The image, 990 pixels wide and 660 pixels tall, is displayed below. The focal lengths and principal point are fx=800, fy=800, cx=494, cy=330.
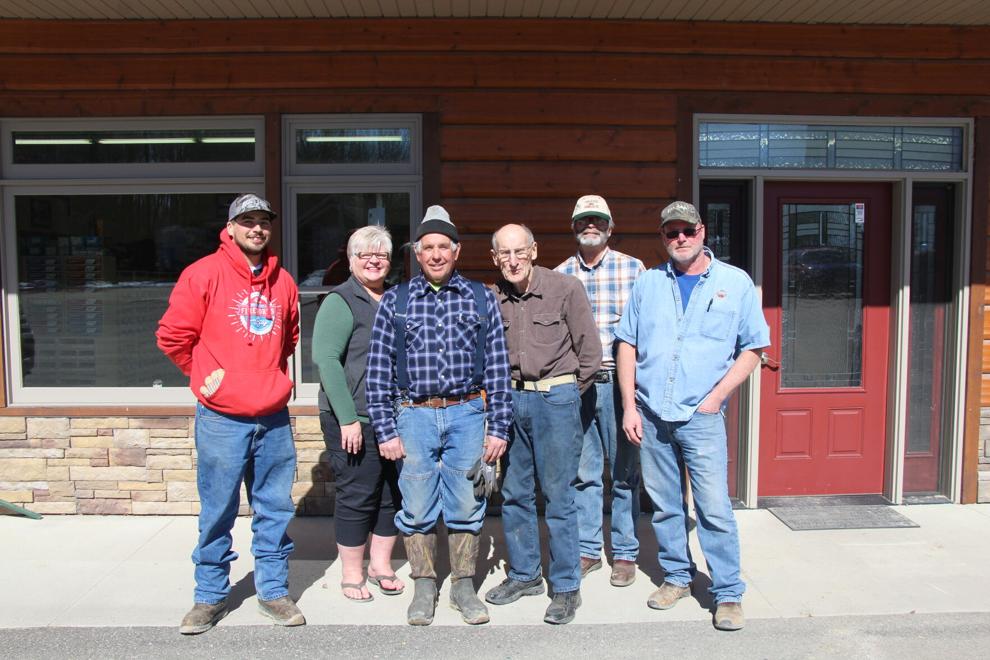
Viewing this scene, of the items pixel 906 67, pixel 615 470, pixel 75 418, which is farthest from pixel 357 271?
pixel 906 67

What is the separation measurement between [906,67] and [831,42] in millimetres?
483

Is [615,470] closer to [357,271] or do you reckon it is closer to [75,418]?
[357,271]

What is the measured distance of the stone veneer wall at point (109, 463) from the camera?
4727mm

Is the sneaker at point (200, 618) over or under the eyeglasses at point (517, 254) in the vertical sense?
under

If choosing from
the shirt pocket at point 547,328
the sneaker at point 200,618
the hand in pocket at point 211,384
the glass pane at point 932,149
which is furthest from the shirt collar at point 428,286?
the glass pane at point 932,149

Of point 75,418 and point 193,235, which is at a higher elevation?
point 193,235

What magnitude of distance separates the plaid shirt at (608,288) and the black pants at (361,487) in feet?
3.74

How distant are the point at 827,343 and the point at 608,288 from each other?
78.1 inches

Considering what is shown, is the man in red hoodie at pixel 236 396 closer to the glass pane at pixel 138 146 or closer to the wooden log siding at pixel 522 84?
the wooden log siding at pixel 522 84

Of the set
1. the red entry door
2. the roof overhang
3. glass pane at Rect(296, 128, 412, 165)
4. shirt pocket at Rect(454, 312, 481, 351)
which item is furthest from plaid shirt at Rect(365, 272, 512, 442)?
the red entry door

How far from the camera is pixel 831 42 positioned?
4.72 m

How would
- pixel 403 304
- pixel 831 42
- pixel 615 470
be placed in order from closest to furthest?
pixel 403 304 < pixel 615 470 < pixel 831 42

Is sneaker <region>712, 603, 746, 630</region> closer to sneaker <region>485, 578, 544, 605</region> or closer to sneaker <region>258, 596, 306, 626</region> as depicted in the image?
sneaker <region>485, 578, 544, 605</region>

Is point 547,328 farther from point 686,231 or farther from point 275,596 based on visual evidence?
point 275,596
